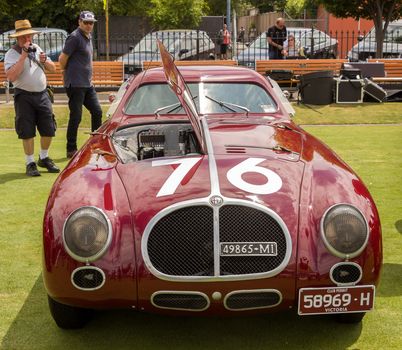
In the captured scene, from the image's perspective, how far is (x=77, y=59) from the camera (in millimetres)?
8695

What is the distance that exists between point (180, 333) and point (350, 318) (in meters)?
0.96

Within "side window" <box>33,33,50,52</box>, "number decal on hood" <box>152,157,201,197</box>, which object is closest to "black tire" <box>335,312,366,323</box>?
"number decal on hood" <box>152,157,201,197</box>

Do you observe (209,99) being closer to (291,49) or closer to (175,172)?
(175,172)

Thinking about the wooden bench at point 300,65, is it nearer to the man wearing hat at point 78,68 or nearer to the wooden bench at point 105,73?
the wooden bench at point 105,73

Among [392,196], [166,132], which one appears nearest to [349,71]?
[392,196]

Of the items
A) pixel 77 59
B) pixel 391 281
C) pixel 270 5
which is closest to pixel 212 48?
pixel 77 59

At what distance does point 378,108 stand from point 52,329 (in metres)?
11.1

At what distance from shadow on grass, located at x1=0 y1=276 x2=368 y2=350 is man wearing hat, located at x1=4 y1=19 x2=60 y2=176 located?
4.05m

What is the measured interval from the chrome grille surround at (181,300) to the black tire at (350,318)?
90 centimetres

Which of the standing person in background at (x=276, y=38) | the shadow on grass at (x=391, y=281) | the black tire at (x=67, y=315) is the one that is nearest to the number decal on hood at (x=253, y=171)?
the black tire at (x=67, y=315)

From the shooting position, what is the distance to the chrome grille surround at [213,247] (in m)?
3.25

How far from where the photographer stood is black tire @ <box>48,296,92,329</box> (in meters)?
3.65

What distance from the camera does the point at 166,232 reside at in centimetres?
331

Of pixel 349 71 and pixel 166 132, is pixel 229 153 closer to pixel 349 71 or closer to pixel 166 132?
pixel 166 132
